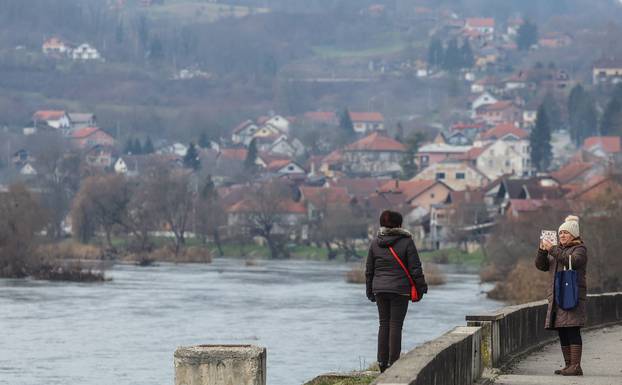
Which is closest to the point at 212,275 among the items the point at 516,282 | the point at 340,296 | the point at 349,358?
the point at 340,296

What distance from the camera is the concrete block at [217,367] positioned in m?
13.9

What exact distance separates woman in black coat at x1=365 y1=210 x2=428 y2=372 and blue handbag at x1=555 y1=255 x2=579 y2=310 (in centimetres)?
148

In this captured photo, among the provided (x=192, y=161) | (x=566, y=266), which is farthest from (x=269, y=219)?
(x=566, y=266)

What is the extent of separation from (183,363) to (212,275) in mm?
66359

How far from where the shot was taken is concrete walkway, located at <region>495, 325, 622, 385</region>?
1669 centimetres

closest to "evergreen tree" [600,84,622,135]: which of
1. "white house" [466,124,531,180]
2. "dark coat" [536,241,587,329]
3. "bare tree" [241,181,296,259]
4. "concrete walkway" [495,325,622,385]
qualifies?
"white house" [466,124,531,180]

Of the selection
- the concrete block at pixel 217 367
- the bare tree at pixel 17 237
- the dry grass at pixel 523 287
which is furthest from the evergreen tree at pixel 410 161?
the concrete block at pixel 217 367

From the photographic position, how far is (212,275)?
8012cm

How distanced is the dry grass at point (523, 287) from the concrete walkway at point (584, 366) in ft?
101

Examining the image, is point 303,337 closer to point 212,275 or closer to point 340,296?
point 340,296

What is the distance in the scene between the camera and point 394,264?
619 inches

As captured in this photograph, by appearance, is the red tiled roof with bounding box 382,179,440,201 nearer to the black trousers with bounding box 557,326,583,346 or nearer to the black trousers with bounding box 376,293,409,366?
the black trousers with bounding box 557,326,583,346

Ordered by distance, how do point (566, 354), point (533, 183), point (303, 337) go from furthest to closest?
1. point (533, 183)
2. point (303, 337)
3. point (566, 354)

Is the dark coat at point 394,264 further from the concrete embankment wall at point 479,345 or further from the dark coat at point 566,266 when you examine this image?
the dark coat at point 566,266
